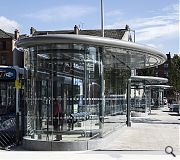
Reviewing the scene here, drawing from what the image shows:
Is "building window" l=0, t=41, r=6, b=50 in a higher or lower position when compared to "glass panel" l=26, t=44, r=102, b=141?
higher

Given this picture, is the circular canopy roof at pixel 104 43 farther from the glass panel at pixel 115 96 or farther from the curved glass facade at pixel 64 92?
the glass panel at pixel 115 96

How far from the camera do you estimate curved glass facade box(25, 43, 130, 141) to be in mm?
13703

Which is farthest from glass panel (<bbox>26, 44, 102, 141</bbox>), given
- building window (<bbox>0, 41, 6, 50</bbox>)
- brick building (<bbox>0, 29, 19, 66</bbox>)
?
building window (<bbox>0, 41, 6, 50</bbox>)

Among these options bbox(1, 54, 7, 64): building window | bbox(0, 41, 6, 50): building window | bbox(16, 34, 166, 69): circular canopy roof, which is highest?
→ bbox(0, 41, 6, 50): building window

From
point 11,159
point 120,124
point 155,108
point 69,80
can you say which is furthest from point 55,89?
point 155,108

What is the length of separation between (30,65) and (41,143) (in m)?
2.85

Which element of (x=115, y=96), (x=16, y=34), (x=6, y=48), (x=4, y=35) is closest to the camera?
(x=115, y=96)

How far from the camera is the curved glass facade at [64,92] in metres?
13.7

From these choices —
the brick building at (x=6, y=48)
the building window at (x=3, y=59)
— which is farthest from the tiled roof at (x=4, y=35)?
the building window at (x=3, y=59)

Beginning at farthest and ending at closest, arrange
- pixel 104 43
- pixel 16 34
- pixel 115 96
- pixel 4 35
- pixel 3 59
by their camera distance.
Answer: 1. pixel 16 34
2. pixel 4 35
3. pixel 3 59
4. pixel 115 96
5. pixel 104 43

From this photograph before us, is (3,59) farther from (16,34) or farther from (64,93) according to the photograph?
(64,93)

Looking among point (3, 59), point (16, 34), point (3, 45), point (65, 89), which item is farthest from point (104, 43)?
point (16, 34)

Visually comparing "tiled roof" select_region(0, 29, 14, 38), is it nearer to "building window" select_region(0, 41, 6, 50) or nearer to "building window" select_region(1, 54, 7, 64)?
"building window" select_region(0, 41, 6, 50)

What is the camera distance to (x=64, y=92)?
13875 millimetres
